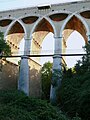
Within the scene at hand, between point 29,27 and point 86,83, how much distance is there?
39.3 feet

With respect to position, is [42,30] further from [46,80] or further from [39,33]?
[46,80]

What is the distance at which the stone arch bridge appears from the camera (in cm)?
2738

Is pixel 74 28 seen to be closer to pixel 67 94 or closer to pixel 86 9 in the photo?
pixel 86 9

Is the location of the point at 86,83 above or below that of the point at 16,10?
below

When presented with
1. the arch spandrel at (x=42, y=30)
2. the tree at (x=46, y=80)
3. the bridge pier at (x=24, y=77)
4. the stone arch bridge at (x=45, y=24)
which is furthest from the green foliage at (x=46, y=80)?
the arch spandrel at (x=42, y=30)

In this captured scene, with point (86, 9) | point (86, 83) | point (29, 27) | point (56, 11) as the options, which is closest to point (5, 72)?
point (29, 27)

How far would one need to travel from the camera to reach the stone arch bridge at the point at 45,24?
89.8 ft

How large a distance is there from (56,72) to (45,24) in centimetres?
758

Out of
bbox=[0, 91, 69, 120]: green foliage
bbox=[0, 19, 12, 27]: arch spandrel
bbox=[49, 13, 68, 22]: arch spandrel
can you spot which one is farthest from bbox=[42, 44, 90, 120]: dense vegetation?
bbox=[0, 19, 12, 27]: arch spandrel

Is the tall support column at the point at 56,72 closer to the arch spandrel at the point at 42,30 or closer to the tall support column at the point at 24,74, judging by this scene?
the arch spandrel at the point at 42,30

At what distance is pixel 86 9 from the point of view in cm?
2714

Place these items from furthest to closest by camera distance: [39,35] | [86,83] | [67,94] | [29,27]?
1. [39,35]
2. [29,27]
3. [67,94]
4. [86,83]

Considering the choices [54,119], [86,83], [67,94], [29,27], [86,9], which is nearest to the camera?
[54,119]

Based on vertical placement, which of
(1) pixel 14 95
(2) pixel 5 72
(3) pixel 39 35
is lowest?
(1) pixel 14 95
